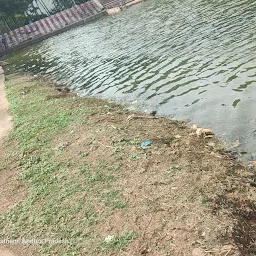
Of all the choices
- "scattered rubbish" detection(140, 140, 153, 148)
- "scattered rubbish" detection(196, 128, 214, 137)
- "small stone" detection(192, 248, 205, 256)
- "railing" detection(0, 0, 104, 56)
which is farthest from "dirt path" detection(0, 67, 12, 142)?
"railing" detection(0, 0, 104, 56)

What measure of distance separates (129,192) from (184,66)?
348 inches

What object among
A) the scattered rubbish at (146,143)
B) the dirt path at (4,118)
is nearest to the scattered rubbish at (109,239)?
the scattered rubbish at (146,143)

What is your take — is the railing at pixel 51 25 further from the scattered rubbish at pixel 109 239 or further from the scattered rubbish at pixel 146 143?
the scattered rubbish at pixel 109 239

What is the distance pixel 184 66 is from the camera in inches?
535

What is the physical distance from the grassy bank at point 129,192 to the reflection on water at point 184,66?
1.36 meters

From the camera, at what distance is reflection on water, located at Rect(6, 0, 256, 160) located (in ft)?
31.7

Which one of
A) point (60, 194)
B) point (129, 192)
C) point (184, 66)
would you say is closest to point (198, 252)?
point (129, 192)

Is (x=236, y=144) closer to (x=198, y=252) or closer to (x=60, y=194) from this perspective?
(x=198, y=252)

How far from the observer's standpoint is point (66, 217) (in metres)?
6.07

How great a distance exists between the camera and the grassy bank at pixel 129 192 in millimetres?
5004

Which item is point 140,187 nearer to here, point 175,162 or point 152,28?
point 175,162

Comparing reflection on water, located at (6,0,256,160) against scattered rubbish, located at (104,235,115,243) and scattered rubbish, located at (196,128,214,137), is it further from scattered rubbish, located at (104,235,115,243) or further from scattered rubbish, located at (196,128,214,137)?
Result: scattered rubbish, located at (104,235,115,243)

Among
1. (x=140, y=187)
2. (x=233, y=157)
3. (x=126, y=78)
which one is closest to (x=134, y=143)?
(x=140, y=187)

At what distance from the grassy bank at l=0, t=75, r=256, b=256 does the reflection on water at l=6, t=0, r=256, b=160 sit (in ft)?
4.46
